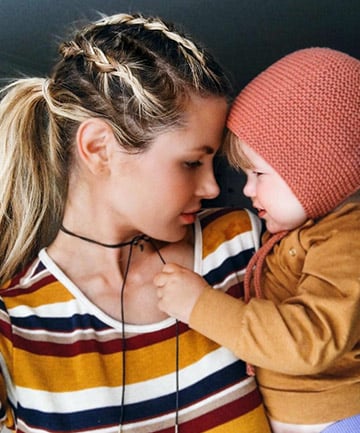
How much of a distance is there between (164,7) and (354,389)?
1.28 metres

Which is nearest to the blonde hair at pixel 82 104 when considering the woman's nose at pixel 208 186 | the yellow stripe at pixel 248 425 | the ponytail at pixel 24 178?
the ponytail at pixel 24 178

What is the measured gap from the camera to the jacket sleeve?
0.82 meters

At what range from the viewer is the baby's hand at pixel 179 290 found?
0.90 m

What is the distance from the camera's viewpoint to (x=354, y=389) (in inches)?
36.0

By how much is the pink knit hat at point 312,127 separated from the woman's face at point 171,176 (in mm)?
56

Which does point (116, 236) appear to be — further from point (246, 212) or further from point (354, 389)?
point (354, 389)

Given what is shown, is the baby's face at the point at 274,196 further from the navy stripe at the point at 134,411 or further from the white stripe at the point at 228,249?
the navy stripe at the point at 134,411

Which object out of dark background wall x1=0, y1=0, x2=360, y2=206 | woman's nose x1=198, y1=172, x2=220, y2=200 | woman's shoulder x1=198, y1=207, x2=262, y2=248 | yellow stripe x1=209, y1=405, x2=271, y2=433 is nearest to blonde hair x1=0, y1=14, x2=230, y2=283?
woman's nose x1=198, y1=172, x2=220, y2=200

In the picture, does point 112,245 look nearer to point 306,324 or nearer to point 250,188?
point 250,188

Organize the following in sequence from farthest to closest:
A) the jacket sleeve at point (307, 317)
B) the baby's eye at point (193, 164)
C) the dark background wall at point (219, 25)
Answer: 1. the dark background wall at point (219, 25)
2. the baby's eye at point (193, 164)
3. the jacket sleeve at point (307, 317)

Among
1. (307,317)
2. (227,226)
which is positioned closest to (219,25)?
(227,226)

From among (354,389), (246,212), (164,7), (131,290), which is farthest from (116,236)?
(164,7)

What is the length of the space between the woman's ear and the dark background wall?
1.94 ft

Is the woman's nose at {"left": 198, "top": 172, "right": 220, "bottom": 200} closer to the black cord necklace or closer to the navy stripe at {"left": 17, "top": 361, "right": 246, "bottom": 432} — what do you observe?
the black cord necklace
